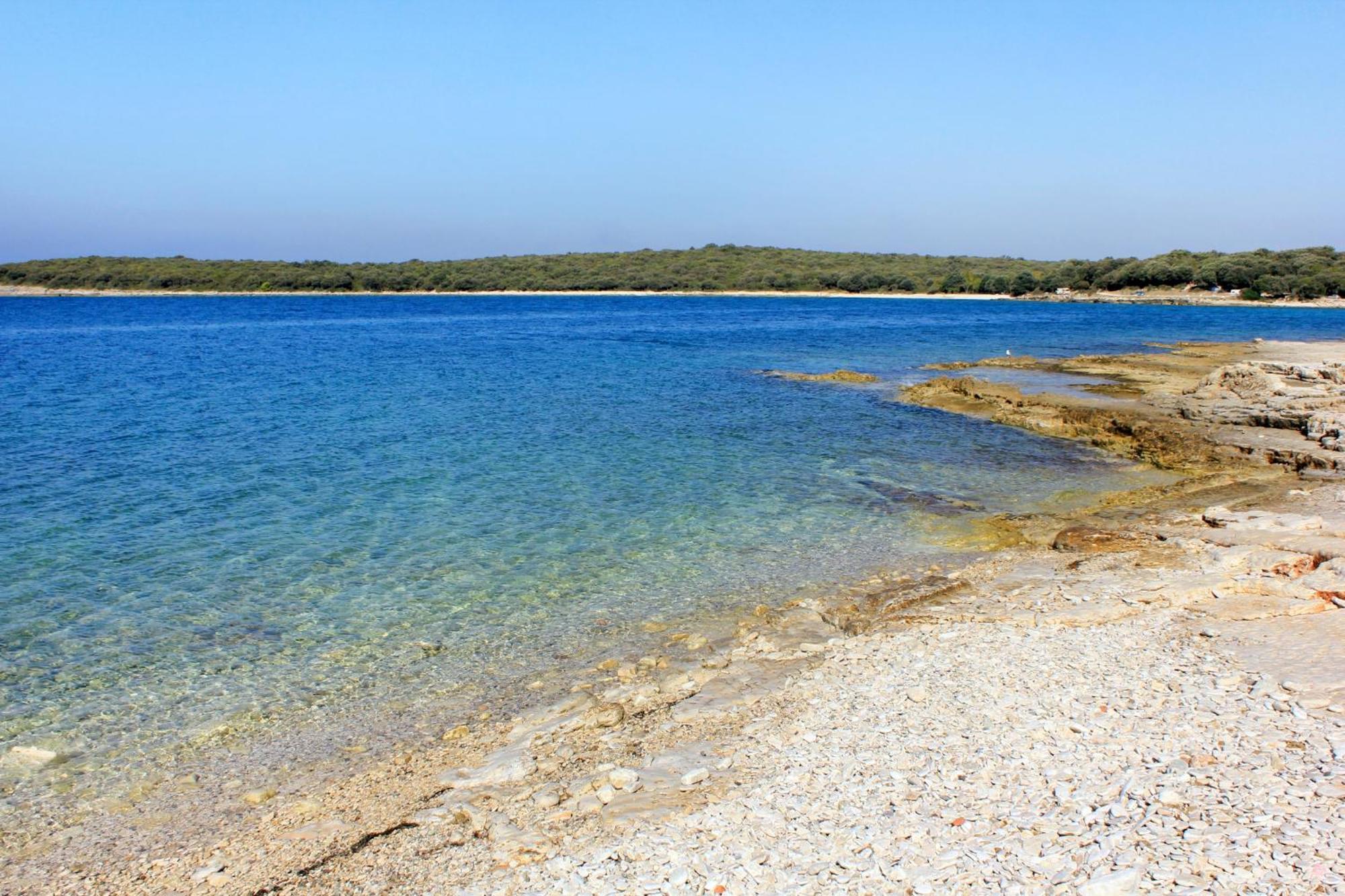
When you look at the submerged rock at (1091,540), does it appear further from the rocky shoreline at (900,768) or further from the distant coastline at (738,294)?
the distant coastline at (738,294)

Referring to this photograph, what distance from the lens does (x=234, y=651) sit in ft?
29.8

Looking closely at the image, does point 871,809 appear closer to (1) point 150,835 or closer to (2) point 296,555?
(1) point 150,835

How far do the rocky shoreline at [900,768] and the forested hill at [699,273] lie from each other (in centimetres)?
10500

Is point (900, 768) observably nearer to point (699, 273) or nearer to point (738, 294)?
point (738, 294)

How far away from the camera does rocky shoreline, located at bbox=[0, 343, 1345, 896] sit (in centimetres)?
490

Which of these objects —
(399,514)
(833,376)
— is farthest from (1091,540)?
(833,376)

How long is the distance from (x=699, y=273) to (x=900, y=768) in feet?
499

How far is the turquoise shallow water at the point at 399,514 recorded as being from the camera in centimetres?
881

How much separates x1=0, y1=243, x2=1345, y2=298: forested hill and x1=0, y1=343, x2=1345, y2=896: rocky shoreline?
105m

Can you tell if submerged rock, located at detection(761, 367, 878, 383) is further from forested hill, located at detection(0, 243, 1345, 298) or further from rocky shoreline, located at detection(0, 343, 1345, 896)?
forested hill, located at detection(0, 243, 1345, 298)

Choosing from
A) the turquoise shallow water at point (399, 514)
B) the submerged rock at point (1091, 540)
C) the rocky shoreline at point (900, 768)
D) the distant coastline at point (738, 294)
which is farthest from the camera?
the distant coastline at point (738, 294)

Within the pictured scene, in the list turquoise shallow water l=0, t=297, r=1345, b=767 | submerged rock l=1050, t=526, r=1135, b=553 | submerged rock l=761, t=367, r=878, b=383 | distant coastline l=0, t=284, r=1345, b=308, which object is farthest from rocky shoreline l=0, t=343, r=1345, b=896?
distant coastline l=0, t=284, r=1345, b=308

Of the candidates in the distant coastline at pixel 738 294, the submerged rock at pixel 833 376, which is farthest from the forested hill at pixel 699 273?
the submerged rock at pixel 833 376

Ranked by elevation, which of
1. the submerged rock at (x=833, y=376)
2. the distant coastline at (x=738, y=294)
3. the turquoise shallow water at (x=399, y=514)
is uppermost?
the distant coastline at (x=738, y=294)
